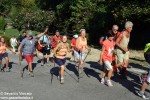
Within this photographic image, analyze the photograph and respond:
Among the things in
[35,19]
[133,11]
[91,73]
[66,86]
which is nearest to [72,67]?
[91,73]

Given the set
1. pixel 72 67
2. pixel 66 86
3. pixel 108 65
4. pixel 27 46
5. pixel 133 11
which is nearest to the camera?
pixel 108 65

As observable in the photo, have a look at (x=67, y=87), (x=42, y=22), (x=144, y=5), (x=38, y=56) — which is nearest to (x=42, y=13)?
(x=42, y=22)

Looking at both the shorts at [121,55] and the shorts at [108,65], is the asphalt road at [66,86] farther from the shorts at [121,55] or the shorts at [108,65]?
the shorts at [121,55]

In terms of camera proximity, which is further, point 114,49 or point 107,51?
point 114,49

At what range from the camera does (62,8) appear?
135 feet

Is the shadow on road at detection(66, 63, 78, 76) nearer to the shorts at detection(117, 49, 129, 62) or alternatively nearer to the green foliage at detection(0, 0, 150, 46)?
the shorts at detection(117, 49, 129, 62)

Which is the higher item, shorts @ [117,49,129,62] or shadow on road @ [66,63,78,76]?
shorts @ [117,49,129,62]

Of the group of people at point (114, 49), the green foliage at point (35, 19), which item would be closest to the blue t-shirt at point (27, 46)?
the group of people at point (114, 49)

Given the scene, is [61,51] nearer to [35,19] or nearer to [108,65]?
[108,65]

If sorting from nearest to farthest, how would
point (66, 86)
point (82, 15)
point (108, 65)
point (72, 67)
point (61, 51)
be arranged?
point (108, 65)
point (66, 86)
point (61, 51)
point (72, 67)
point (82, 15)

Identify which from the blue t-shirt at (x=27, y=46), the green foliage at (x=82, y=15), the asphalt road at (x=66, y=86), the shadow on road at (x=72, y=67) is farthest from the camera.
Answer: the green foliage at (x=82, y=15)

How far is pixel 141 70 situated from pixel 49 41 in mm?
4365

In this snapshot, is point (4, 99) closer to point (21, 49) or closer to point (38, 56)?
point (21, 49)

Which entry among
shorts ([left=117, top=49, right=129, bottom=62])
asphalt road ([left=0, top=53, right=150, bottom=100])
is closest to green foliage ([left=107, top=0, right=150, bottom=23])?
asphalt road ([left=0, top=53, right=150, bottom=100])
